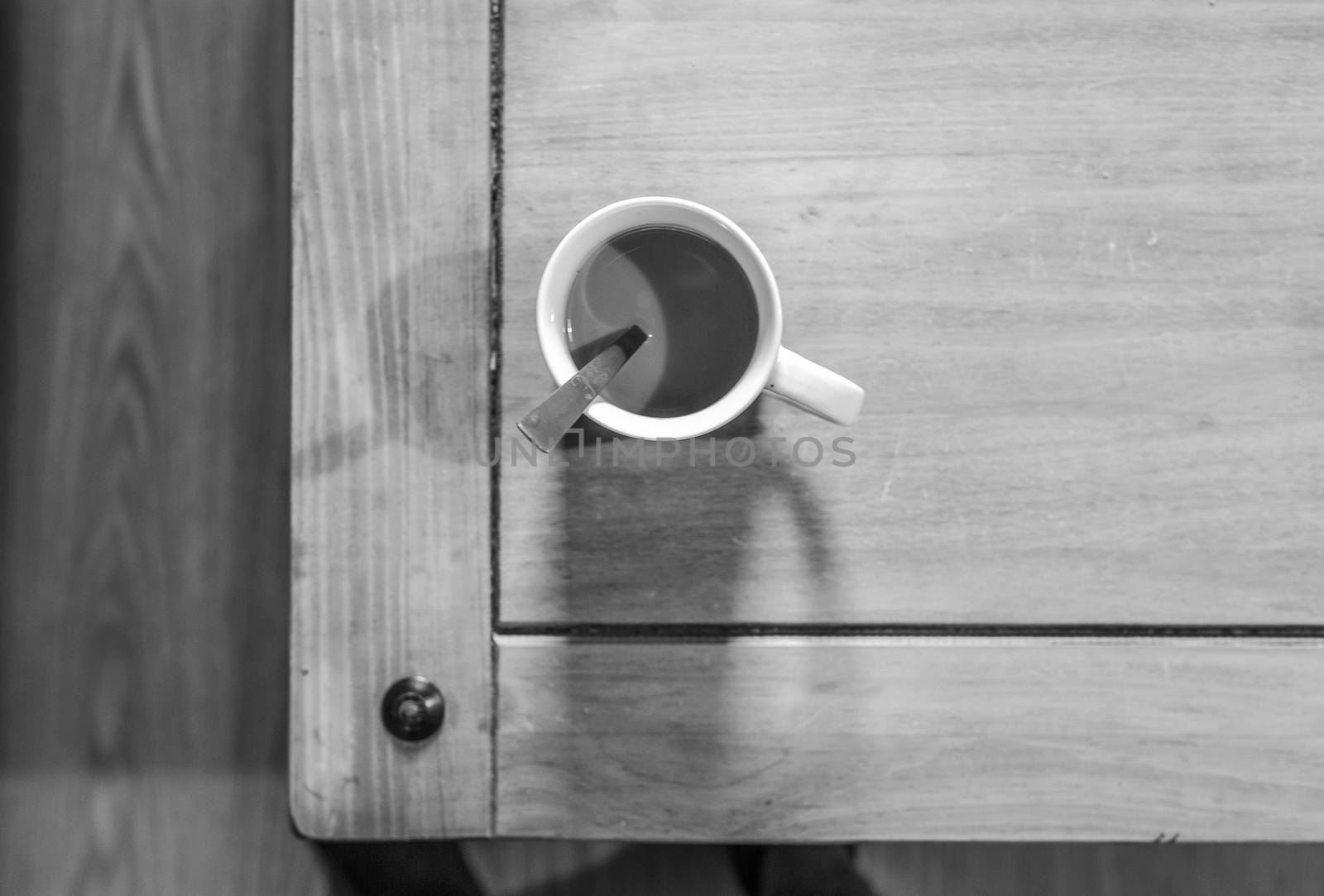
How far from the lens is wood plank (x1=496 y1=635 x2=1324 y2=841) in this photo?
0.46m

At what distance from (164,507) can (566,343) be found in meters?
0.63

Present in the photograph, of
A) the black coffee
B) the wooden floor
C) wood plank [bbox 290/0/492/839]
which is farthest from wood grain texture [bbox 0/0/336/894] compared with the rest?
the black coffee

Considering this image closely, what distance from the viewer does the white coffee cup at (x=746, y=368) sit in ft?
1.30

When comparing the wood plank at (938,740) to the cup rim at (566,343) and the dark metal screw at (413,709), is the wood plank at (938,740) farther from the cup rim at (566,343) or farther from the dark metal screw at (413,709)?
the cup rim at (566,343)

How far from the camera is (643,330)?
1.39ft

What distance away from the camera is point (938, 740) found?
0.47 m

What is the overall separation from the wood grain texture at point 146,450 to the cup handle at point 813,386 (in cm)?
61

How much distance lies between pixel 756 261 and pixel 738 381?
0.05 meters

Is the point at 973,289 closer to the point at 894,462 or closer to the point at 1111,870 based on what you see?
the point at 894,462

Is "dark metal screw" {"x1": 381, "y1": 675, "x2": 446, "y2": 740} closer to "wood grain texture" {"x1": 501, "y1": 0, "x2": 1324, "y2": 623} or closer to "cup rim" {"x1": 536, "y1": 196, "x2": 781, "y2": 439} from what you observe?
"wood grain texture" {"x1": 501, "y1": 0, "x2": 1324, "y2": 623}

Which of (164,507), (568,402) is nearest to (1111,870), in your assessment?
(568,402)

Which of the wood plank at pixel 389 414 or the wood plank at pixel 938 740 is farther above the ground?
the wood plank at pixel 389 414

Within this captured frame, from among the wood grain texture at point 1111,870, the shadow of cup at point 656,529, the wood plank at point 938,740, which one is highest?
the shadow of cup at point 656,529

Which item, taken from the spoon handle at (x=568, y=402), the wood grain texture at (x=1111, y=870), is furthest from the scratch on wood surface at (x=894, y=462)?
the wood grain texture at (x=1111, y=870)
